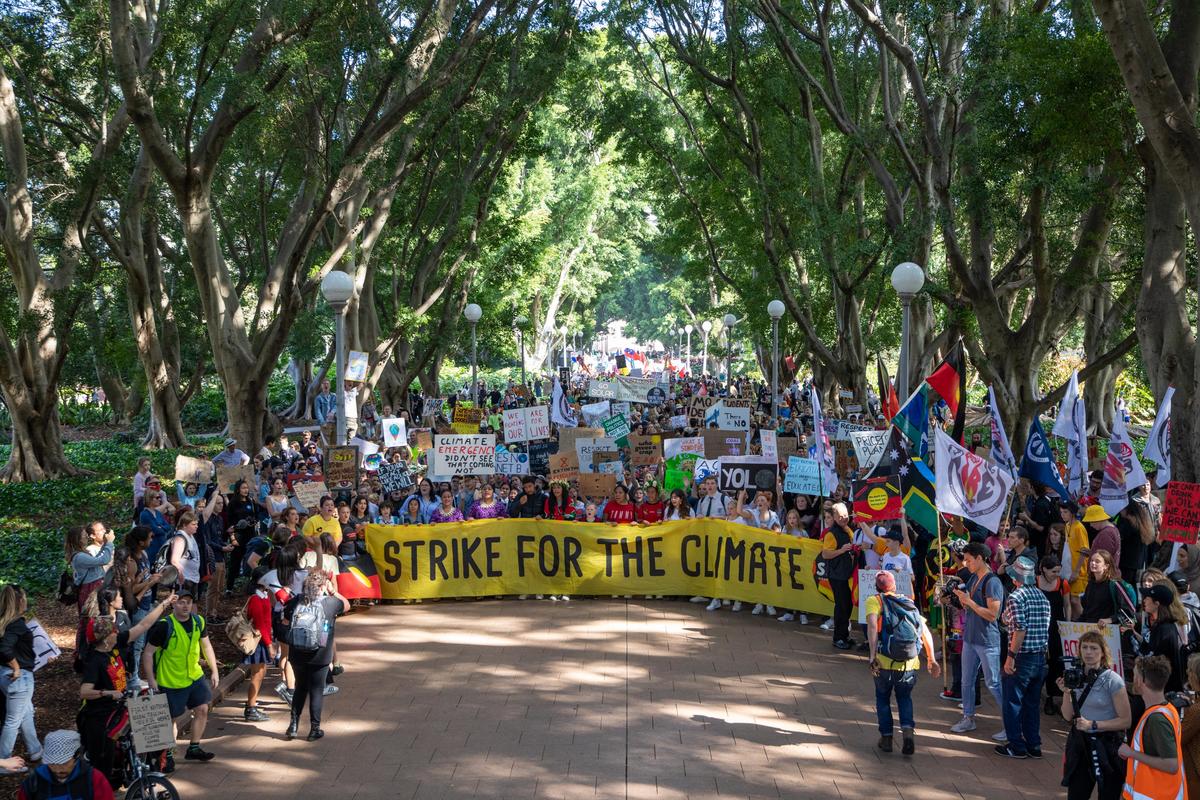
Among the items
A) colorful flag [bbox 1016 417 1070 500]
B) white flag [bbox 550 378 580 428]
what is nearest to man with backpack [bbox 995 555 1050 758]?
colorful flag [bbox 1016 417 1070 500]

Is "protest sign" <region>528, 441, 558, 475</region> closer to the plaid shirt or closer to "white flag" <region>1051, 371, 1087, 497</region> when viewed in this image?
"white flag" <region>1051, 371, 1087, 497</region>

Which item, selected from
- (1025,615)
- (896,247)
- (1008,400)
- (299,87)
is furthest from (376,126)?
(1025,615)

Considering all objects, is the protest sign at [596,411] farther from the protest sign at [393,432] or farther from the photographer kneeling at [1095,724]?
the photographer kneeling at [1095,724]

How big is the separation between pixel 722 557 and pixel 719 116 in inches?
590

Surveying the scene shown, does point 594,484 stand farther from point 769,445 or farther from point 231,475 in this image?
point 231,475

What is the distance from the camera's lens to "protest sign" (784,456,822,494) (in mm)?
15727

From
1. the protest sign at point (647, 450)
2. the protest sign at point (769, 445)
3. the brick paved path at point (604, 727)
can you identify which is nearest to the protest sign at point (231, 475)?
the brick paved path at point (604, 727)

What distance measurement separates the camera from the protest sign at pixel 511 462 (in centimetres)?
1864

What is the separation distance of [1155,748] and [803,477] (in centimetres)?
930

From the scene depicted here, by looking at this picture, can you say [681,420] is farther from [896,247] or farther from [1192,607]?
[1192,607]

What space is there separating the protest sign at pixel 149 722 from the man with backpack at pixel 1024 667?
6.42 meters

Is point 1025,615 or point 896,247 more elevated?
point 896,247

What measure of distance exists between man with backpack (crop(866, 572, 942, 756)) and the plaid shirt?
0.68 metres

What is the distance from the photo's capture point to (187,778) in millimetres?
9086
